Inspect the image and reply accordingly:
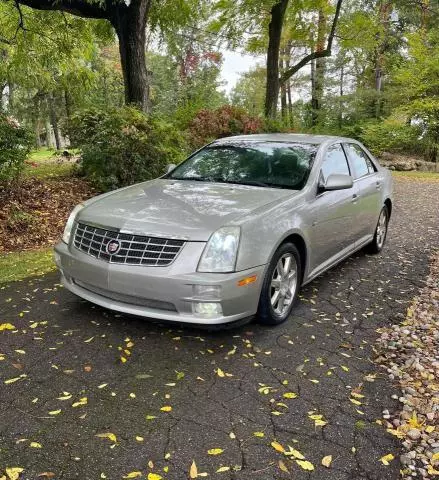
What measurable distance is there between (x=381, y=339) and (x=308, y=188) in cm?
149

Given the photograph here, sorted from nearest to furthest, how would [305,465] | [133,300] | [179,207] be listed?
[305,465], [133,300], [179,207]

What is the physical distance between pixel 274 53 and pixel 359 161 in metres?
9.65

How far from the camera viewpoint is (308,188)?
4273 millimetres

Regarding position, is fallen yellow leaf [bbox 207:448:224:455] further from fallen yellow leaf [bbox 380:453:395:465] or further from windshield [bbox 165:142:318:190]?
windshield [bbox 165:142:318:190]

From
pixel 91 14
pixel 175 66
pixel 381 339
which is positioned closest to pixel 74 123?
pixel 91 14

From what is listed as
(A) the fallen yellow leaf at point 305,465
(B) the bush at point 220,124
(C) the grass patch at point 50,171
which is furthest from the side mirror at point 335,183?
(B) the bush at point 220,124

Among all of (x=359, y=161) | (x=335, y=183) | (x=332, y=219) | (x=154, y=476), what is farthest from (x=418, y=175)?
(x=154, y=476)

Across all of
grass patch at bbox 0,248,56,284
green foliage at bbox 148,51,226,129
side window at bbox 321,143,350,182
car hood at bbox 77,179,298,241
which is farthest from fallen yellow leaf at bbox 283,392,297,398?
green foliage at bbox 148,51,226,129

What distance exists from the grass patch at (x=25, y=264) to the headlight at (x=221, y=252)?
2.81 meters

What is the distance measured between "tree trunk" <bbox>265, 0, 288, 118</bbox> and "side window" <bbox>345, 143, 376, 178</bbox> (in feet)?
28.4

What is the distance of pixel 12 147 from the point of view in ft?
23.5

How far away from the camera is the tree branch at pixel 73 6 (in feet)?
29.0

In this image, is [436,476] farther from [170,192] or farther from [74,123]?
[74,123]

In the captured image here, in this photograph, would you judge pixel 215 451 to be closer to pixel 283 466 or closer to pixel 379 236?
pixel 283 466
